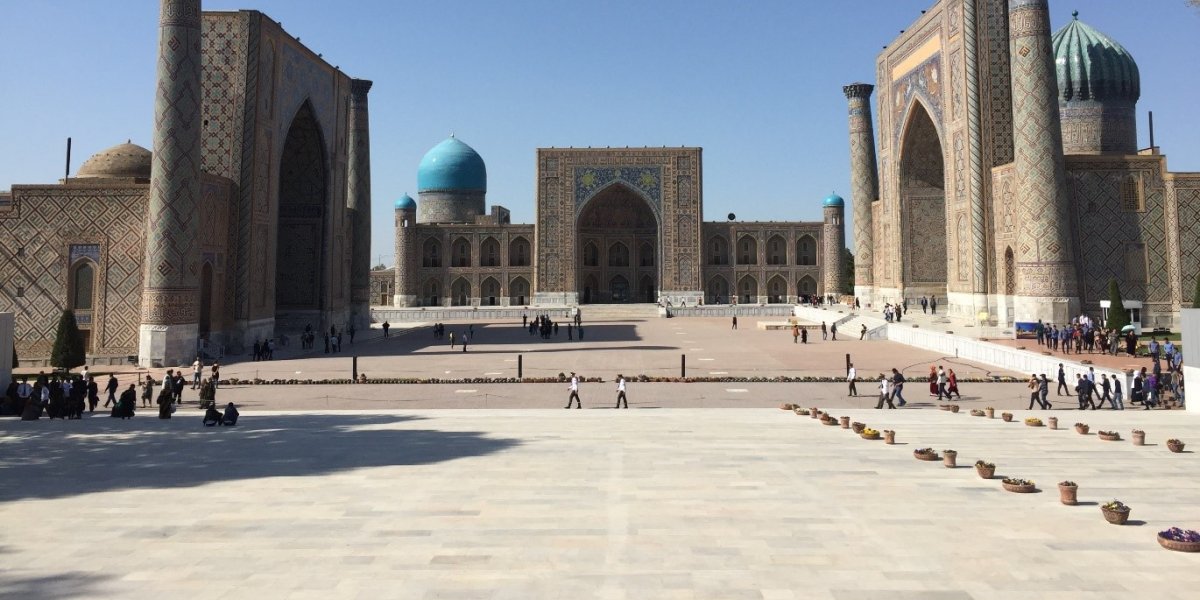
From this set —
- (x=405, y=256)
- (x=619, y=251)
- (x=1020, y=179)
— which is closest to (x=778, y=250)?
(x=619, y=251)

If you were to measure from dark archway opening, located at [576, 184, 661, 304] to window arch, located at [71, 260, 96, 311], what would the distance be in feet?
126

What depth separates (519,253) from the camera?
59250 millimetres

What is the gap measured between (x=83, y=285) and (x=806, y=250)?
50208mm

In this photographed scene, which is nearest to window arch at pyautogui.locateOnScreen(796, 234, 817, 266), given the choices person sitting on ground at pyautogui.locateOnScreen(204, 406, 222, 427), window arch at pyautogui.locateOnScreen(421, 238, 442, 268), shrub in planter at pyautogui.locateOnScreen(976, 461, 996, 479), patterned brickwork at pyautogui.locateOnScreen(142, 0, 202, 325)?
window arch at pyautogui.locateOnScreen(421, 238, 442, 268)

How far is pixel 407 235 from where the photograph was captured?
57.2 m

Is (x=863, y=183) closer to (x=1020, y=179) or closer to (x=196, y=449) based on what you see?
(x=1020, y=179)

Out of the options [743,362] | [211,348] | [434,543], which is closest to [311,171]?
[211,348]

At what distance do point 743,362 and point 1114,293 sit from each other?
12.8 metres

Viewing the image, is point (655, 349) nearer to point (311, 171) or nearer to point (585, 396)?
point (585, 396)

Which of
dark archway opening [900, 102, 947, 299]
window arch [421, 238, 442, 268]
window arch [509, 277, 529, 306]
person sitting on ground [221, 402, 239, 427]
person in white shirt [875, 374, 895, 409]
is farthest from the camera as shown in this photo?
window arch [509, 277, 529, 306]

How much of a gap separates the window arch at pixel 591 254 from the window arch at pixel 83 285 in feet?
129

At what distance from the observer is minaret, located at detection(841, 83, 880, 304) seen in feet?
139

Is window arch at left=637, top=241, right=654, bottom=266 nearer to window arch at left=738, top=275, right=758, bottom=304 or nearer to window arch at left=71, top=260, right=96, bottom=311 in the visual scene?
window arch at left=738, top=275, right=758, bottom=304

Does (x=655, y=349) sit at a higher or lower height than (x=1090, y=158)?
lower
